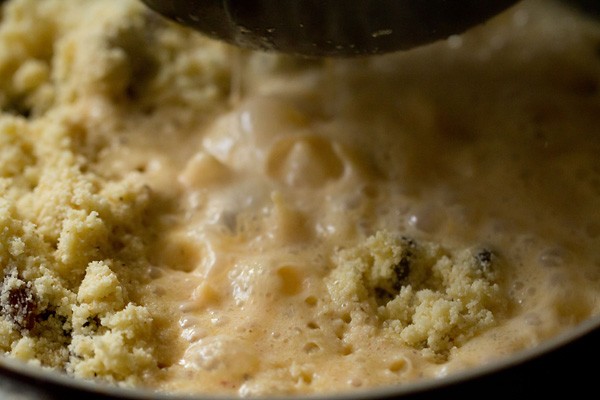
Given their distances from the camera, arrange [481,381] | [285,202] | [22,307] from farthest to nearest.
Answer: [285,202] → [22,307] → [481,381]

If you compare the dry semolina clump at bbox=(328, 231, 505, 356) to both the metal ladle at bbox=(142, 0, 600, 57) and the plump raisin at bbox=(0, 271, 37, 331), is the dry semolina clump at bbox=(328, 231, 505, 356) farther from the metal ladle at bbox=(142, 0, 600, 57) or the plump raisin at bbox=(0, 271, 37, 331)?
the plump raisin at bbox=(0, 271, 37, 331)

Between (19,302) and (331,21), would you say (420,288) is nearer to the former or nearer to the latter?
(331,21)

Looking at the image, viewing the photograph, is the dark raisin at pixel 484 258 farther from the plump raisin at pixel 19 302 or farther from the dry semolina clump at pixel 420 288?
the plump raisin at pixel 19 302

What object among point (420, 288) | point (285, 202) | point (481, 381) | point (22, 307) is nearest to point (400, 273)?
point (420, 288)

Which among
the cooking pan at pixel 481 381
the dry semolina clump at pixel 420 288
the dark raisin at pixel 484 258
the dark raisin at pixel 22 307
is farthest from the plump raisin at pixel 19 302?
the dark raisin at pixel 484 258

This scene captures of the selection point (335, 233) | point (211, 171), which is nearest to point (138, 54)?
point (211, 171)

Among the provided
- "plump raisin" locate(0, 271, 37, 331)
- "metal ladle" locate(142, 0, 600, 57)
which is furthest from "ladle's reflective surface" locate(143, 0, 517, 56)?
"plump raisin" locate(0, 271, 37, 331)

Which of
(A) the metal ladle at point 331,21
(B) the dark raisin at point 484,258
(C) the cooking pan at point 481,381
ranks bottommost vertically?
(B) the dark raisin at point 484,258
